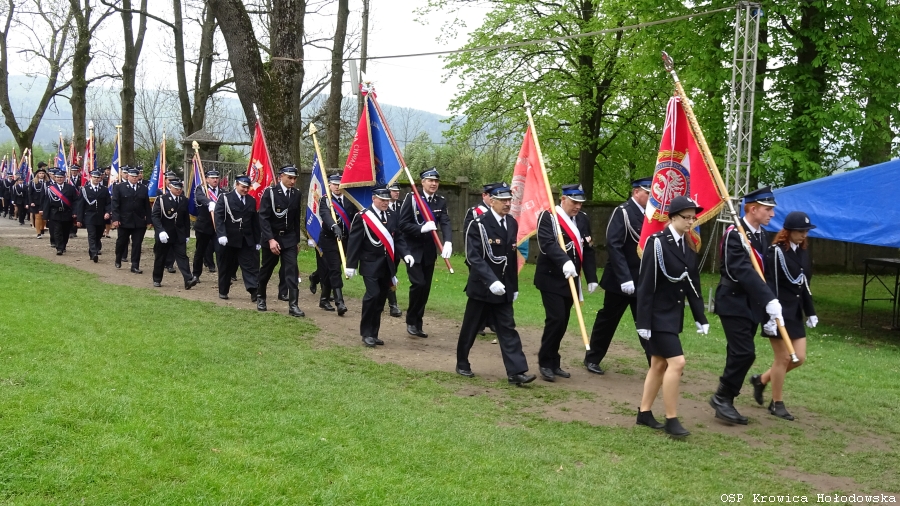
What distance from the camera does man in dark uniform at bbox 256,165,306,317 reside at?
11.8 m

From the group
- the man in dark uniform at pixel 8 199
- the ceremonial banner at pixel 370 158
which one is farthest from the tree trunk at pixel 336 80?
the man in dark uniform at pixel 8 199

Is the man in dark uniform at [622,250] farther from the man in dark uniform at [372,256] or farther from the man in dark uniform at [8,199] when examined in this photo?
the man in dark uniform at [8,199]

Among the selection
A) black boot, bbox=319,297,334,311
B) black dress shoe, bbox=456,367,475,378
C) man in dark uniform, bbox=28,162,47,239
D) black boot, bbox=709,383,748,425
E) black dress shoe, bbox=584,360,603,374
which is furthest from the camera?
man in dark uniform, bbox=28,162,47,239

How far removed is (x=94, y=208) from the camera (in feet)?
60.4

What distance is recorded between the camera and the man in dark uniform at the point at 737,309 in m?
7.21

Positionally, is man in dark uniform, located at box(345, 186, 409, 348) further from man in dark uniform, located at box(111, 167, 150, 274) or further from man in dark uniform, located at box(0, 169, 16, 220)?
man in dark uniform, located at box(0, 169, 16, 220)

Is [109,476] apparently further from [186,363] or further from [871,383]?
[871,383]

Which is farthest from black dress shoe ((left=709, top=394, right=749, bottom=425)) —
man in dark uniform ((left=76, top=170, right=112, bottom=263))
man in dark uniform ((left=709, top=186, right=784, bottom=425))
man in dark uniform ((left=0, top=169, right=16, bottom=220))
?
man in dark uniform ((left=0, top=169, right=16, bottom=220))

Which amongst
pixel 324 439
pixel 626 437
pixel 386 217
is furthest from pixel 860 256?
pixel 324 439

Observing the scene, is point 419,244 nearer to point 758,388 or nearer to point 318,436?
point 758,388

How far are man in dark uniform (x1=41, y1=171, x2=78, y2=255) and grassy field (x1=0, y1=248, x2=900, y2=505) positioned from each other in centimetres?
1013

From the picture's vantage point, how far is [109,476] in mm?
5164

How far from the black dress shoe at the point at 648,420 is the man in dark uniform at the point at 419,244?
4.24 meters

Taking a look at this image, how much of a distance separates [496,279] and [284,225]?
4740mm
